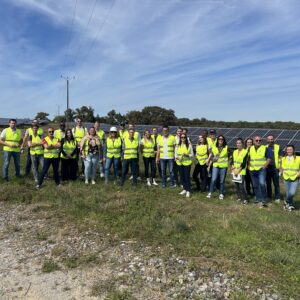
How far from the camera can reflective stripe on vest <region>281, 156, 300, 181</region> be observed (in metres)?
8.80

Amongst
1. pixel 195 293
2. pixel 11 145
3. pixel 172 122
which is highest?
pixel 172 122

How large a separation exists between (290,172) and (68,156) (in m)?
6.54

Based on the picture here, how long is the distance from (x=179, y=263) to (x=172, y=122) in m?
62.1

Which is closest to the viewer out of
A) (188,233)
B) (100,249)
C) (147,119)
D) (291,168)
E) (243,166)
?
(100,249)

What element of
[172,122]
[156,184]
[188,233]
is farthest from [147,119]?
[188,233]

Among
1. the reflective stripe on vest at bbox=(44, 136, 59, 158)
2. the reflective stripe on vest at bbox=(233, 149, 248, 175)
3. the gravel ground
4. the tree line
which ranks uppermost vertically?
the tree line

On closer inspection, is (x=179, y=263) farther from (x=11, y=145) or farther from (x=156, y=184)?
(x=11, y=145)

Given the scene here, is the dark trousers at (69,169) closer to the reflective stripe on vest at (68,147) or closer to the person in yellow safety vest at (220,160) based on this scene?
the reflective stripe on vest at (68,147)

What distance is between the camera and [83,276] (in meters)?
4.90

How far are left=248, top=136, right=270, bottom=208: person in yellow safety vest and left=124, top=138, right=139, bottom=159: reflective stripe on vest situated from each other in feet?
11.3

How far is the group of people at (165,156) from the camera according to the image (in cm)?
940

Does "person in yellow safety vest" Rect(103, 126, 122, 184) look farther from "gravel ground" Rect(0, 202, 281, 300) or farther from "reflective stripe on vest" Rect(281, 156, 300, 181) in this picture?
"reflective stripe on vest" Rect(281, 156, 300, 181)

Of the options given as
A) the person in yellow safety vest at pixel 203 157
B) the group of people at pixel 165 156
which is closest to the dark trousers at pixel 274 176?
the group of people at pixel 165 156

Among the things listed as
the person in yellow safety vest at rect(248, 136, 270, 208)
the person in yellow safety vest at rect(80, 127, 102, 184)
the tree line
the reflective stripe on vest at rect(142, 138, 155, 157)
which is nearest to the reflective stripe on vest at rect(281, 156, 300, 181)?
the person in yellow safety vest at rect(248, 136, 270, 208)
